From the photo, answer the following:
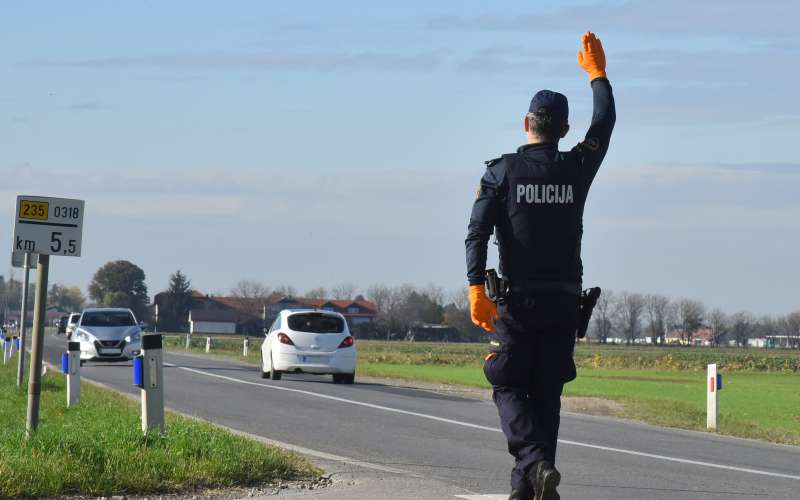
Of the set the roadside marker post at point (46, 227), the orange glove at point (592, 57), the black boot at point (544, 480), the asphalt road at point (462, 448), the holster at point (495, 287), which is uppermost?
the orange glove at point (592, 57)

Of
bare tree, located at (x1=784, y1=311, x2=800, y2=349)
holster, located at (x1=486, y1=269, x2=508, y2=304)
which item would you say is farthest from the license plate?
bare tree, located at (x1=784, y1=311, x2=800, y2=349)

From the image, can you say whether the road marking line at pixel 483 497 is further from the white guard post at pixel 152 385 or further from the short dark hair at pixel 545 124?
the white guard post at pixel 152 385

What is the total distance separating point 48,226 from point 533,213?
7.14 meters

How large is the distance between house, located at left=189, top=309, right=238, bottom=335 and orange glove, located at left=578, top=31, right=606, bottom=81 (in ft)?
526

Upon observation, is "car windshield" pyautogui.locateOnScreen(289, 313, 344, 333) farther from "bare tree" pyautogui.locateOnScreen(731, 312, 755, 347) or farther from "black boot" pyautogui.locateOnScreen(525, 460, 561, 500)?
"bare tree" pyautogui.locateOnScreen(731, 312, 755, 347)

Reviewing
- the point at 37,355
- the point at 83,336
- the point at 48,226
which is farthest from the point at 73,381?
the point at 83,336

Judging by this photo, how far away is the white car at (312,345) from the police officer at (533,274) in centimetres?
1956

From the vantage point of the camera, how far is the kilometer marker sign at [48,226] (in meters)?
11.9

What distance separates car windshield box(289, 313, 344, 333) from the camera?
25.9 metres

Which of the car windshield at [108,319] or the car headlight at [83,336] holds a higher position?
the car windshield at [108,319]

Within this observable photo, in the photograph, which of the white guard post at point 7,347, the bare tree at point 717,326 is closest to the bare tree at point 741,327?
the bare tree at point 717,326

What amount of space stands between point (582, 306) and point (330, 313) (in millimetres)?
20160

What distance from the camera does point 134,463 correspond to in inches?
342

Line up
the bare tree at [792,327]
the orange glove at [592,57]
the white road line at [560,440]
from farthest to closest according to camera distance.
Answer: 1. the bare tree at [792,327]
2. the white road line at [560,440]
3. the orange glove at [592,57]
